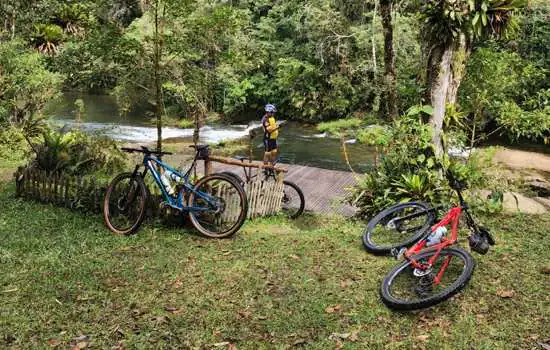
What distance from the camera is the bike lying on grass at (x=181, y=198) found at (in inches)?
241

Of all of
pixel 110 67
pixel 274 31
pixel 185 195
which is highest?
pixel 274 31

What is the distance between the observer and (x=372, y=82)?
25219 millimetres

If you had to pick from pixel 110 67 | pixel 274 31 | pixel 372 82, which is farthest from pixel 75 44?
pixel 274 31

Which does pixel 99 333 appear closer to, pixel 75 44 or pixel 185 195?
pixel 185 195

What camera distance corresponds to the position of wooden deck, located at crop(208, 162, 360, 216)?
30.8 feet

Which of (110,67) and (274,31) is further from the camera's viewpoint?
(274,31)

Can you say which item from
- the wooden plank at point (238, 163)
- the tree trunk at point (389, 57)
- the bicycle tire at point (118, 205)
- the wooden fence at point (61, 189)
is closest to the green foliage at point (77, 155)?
the wooden fence at point (61, 189)

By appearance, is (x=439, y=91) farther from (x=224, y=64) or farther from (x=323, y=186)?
(x=224, y=64)

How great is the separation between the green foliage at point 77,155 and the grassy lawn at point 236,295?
2477mm

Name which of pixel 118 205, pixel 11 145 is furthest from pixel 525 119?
pixel 11 145

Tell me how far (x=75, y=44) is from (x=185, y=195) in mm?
5278

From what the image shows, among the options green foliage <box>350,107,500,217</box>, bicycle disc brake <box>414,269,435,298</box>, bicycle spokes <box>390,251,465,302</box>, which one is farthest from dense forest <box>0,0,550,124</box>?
bicycle disc brake <box>414,269,435,298</box>

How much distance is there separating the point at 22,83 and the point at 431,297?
14602 mm

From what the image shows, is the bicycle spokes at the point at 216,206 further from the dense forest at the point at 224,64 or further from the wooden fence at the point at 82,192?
the dense forest at the point at 224,64
